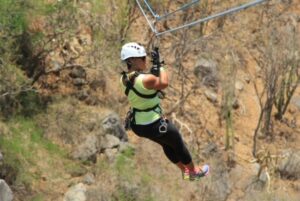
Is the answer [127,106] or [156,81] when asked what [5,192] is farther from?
[156,81]

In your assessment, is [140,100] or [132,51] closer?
[132,51]

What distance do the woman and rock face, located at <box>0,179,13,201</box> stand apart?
428 cm

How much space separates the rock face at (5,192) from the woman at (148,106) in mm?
4282

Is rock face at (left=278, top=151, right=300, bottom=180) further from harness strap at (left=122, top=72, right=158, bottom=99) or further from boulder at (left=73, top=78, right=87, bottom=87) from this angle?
harness strap at (left=122, top=72, right=158, bottom=99)

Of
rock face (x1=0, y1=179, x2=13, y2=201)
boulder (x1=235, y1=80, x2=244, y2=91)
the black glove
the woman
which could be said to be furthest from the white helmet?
boulder (x1=235, y1=80, x2=244, y2=91)

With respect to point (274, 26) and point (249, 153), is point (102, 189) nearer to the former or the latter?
point (249, 153)

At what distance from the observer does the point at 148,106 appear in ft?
21.3

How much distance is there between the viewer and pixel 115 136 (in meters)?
13.2

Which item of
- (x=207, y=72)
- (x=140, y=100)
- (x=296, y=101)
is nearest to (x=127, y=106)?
(x=207, y=72)

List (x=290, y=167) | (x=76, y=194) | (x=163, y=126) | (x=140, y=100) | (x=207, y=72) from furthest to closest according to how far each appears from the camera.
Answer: (x=207, y=72), (x=290, y=167), (x=76, y=194), (x=163, y=126), (x=140, y=100)

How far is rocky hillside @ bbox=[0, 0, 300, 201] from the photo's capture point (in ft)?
40.4

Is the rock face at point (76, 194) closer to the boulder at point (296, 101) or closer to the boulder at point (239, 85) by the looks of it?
the boulder at point (239, 85)

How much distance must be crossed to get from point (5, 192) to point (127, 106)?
451cm

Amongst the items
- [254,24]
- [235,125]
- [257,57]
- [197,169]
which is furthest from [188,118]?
[197,169]
